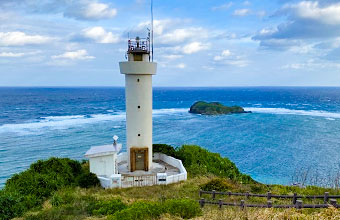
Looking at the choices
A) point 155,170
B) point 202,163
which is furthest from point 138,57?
point 202,163

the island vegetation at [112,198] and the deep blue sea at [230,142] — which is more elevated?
the island vegetation at [112,198]

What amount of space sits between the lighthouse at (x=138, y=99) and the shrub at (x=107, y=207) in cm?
581

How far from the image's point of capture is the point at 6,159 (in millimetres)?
29578

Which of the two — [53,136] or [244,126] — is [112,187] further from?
[244,126]

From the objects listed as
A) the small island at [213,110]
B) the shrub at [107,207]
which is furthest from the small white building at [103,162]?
the small island at [213,110]

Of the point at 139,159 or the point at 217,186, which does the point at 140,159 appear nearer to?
the point at 139,159

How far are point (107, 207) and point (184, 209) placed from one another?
3.04 m

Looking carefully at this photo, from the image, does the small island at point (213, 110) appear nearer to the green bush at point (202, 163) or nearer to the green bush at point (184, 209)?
the green bush at point (202, 163)

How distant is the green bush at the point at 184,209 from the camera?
8.12m

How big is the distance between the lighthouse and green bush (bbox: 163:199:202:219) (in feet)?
24.9

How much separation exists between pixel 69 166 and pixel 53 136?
29.3 m

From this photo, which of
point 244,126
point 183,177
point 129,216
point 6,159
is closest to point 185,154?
point 183,177

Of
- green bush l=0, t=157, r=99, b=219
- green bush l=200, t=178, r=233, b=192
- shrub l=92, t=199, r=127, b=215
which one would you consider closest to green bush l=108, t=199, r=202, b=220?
shrub l=92, t=199, r=127, b=215

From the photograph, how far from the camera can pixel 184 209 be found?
27.1 ft
